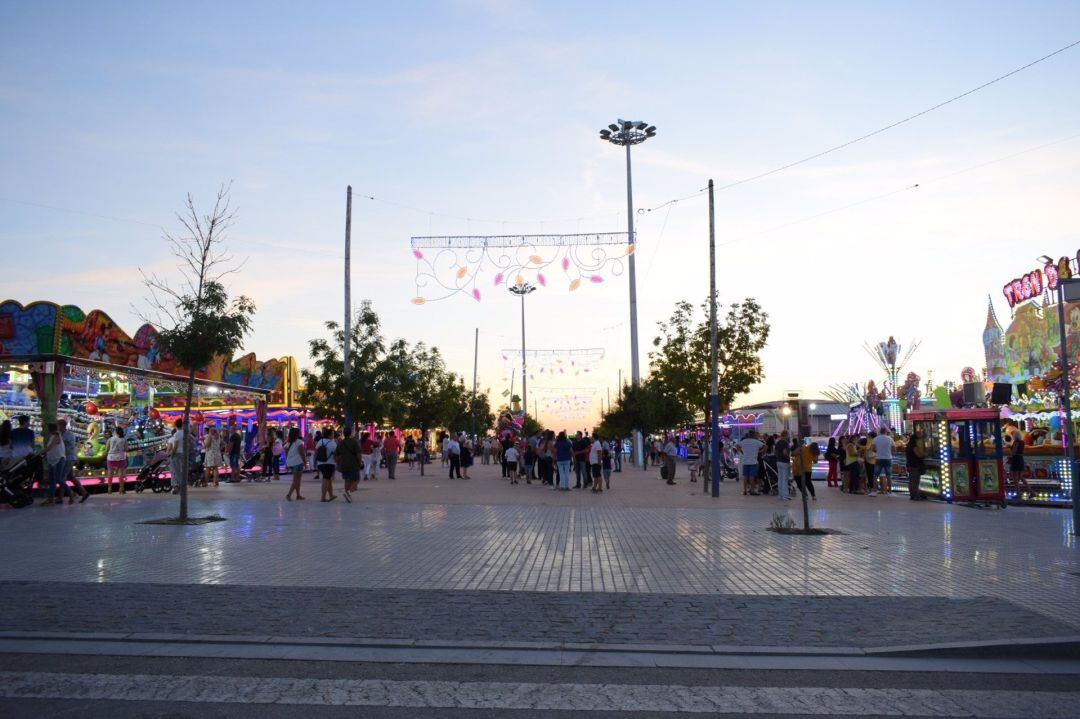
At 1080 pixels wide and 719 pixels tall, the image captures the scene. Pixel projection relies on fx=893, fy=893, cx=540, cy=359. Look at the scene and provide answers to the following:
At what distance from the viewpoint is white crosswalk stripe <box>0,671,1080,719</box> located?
211 inches

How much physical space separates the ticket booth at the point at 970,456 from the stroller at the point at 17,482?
2004 cm

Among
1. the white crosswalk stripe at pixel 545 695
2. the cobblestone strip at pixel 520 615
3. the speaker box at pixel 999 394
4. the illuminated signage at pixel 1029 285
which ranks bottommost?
the white crosswalk stripe at pixel 545 695

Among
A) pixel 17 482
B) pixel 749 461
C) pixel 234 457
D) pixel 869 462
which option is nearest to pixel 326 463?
pixel 17 482

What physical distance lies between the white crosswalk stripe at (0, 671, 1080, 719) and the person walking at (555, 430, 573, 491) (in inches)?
816

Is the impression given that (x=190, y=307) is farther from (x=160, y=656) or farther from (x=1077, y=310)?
(x=1077, y=310)

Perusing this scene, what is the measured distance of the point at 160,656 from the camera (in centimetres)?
655

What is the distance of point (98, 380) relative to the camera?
80.2ft

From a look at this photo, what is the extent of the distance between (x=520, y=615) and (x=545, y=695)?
222 cm

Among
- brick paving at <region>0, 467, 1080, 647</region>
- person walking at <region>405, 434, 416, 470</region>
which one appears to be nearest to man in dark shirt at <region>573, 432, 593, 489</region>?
brick paving at <region>0, 467, 1080, 647</region>

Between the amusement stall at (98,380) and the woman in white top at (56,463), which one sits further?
the amusement stall at (98,380)

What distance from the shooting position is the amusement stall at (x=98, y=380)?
2059cm

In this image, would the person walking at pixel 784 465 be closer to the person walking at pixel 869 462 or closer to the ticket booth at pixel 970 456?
the person walking at pixel 869 462

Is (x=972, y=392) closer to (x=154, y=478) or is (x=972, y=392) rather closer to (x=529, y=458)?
(x=529, y=458)

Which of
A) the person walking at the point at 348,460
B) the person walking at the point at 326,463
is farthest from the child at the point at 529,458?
the person walking at the point at 348,460
